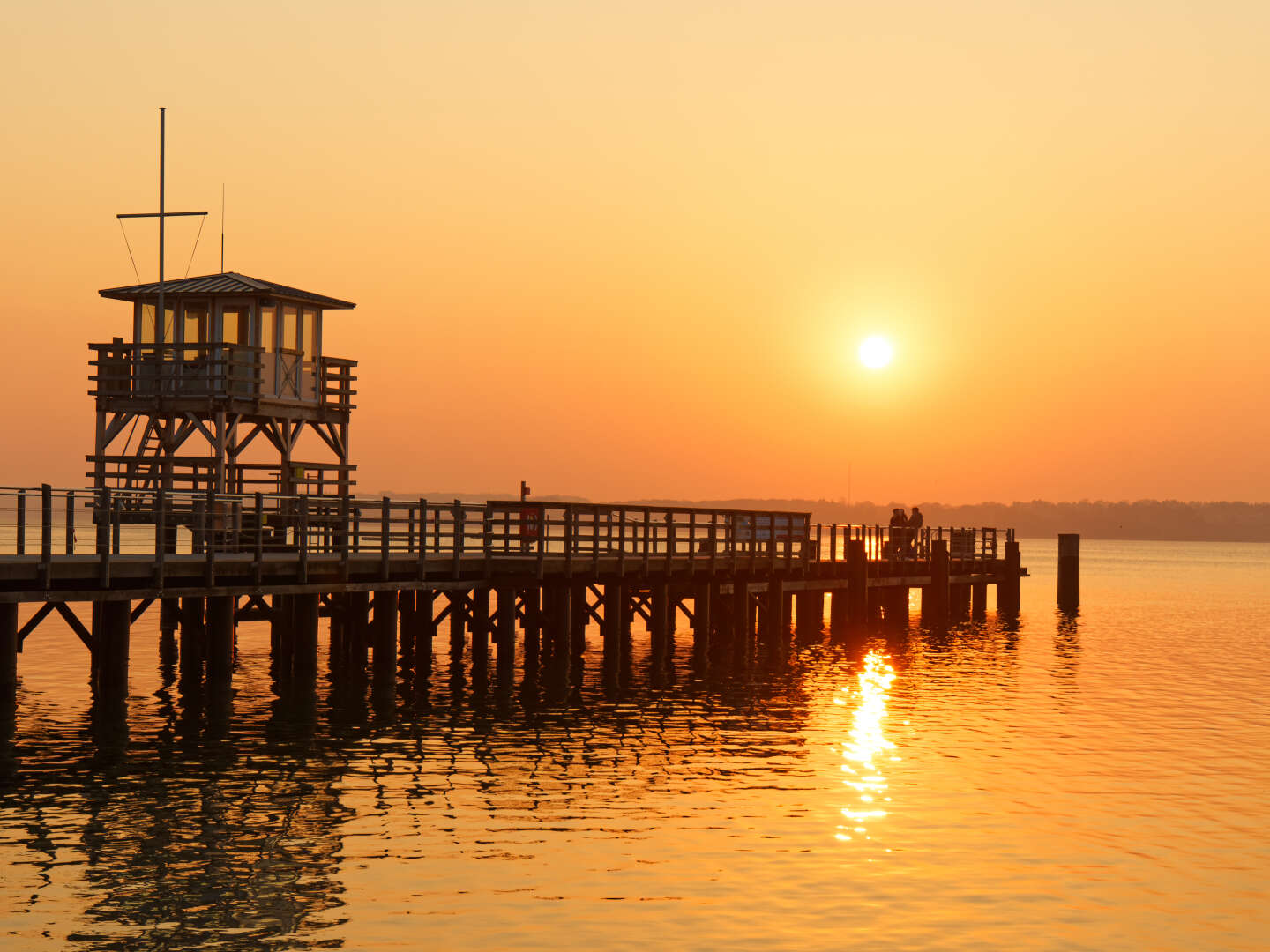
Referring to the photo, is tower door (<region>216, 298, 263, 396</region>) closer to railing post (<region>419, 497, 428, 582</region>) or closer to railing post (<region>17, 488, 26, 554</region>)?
railing post (<region>419, 497, 428, 582</region>)

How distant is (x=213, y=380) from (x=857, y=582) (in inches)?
881

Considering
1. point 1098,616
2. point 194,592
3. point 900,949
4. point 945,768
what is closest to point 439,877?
point 900,949

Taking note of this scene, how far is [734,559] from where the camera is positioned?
4300cm

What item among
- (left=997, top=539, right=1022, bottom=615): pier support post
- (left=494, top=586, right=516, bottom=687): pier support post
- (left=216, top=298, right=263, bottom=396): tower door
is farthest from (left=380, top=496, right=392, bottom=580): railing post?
(left=997, top=539, right=1022, bottom=615): pier support post

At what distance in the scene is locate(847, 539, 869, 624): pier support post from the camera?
162ft

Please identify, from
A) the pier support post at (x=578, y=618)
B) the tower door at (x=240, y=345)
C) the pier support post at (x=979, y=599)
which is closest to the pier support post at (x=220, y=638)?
the tower door at (x=240, y=345)

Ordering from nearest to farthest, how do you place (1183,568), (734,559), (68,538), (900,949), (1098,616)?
(900,949) → (68,538) → (734,559) → (1098,616) → (1183,568)

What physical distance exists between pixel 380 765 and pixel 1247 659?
31952mm

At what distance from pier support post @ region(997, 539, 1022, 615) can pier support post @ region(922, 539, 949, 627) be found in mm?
7849

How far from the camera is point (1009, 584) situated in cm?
6438

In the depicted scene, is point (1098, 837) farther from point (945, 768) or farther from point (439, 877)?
point (439, 877)

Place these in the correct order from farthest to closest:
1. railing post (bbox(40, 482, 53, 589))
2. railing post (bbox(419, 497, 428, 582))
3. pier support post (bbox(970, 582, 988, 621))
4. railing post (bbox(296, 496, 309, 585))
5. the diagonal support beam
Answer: pier support post (bbox(970, 582, 988, 621)), railing post (bbox(419, 497, 428, 582)), railing post (bbox(296, 496, 309, 585)), the diagonal support beam, railing post (bbox(40, 482, 53, 589))

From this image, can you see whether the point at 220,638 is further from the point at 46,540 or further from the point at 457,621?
the point at 457,621

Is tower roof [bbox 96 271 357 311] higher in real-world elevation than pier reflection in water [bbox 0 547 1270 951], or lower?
higher
